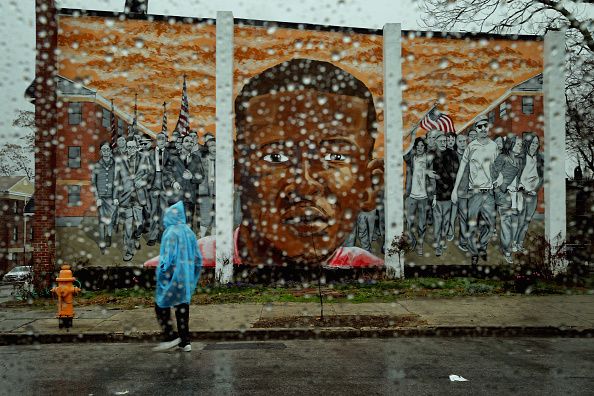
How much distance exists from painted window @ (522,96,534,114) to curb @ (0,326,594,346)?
25.9ft

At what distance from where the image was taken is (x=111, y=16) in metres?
14.5

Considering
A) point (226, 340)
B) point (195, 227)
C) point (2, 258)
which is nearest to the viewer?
point (226, 340)

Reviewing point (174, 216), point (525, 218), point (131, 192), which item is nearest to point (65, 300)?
point (174, 216)

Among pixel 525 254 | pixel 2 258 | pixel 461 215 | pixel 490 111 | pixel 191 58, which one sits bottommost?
pixel 2 258

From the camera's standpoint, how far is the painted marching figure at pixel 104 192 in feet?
46.5

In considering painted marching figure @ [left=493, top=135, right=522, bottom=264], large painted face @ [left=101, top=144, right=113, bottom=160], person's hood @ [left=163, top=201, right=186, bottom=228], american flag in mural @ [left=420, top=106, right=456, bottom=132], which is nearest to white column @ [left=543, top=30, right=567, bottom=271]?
painted marching figure @ [left=493, top=135, right=522, bottom=264]

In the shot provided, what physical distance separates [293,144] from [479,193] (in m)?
5.02

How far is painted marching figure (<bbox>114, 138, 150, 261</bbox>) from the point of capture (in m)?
14.3

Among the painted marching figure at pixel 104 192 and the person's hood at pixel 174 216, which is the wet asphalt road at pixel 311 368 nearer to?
the person's hood at pixel 174 216

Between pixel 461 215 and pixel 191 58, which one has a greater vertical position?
pixel 191 58

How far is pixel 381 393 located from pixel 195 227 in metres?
9.65

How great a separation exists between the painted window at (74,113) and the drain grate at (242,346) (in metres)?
8.34

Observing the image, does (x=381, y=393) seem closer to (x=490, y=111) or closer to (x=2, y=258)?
(x=490, y=111)

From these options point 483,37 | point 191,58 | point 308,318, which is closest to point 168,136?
point 191,58
